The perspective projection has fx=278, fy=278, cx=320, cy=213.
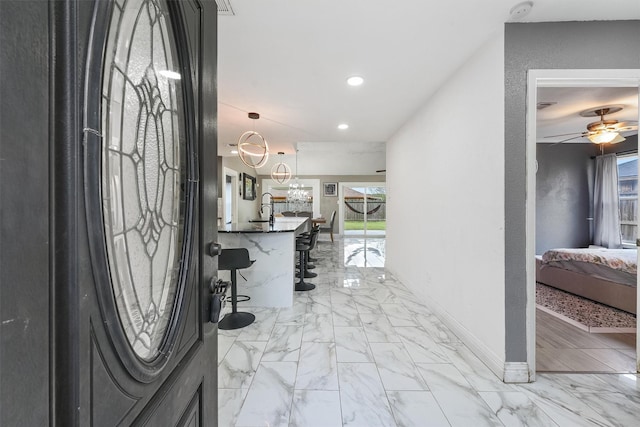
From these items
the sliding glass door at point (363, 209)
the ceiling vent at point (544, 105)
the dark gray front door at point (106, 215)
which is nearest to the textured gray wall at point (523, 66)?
the ceiling vent at point (544, 105)

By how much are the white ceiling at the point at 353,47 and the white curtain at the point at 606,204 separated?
4561 millimetres

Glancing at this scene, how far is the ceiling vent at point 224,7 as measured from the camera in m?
1.79

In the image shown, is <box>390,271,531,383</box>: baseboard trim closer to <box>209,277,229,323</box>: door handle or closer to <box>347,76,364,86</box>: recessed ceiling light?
<box>209,277,229,323</box>: door handle

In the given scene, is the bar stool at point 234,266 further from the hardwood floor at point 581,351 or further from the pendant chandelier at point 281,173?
the pendant chandelier at point 281,173

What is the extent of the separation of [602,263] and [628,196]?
3197 mm

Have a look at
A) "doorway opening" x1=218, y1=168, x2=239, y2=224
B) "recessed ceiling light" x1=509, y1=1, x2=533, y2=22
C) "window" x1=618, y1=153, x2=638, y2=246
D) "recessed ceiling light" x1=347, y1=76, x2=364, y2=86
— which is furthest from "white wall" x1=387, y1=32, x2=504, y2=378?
"doorway opening" x1=218, y1=168, x2=239, y2=224

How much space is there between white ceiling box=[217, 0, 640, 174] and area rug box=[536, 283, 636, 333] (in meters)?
2.70

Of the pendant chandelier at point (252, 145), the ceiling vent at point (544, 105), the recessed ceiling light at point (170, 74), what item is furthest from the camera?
the pendant chandelier at point (252, 145)

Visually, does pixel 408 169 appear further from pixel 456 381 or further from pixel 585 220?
pixel 585 220

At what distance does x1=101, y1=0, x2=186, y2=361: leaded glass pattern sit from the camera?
525 millimetres

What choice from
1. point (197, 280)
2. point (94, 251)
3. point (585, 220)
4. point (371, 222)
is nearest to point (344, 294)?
point (197, 280)

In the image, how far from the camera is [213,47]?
1.01 m

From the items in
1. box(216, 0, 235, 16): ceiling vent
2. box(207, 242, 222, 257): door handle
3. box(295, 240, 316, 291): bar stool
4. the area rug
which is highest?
box(216, 0, 235, 16): ceiling vent

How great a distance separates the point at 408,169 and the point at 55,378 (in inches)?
164
